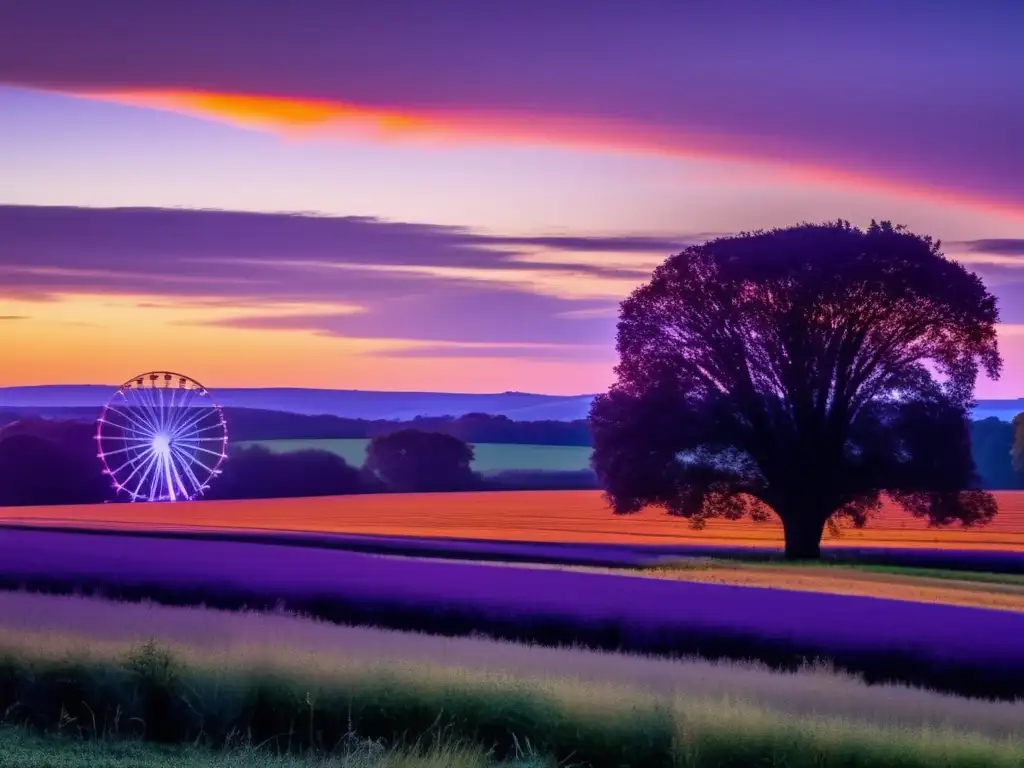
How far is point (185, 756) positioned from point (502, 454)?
301ft

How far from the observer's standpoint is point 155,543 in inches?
1512

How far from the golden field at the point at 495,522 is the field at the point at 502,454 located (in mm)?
20017

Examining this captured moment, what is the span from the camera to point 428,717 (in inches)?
648

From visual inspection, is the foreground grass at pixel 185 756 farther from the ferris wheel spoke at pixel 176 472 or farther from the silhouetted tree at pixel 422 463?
the silhouetted tree at pixel 422 463

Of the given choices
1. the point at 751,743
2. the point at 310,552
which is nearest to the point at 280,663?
the point at 751,743

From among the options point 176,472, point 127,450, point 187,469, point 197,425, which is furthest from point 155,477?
point 197,425

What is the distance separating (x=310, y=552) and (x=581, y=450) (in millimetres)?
73388

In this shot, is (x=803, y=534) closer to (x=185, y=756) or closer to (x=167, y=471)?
(x=185, y=756)

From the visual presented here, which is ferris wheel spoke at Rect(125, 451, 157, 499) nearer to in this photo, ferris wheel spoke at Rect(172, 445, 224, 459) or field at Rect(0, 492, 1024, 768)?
ferris wheel spoke at Rect(172, 445, 224, 459)

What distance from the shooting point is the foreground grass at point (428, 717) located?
49.3ft

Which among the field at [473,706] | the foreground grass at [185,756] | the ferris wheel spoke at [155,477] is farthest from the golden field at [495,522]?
the foreground grass at [185,756]

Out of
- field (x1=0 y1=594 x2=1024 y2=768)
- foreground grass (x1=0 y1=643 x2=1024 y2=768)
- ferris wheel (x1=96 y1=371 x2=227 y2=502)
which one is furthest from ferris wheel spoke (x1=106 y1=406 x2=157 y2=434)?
foreground grass (x1=0 y1=643 x2=1024 y2=768)

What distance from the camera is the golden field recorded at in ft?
170

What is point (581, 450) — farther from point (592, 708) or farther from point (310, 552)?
point (592, 708)
